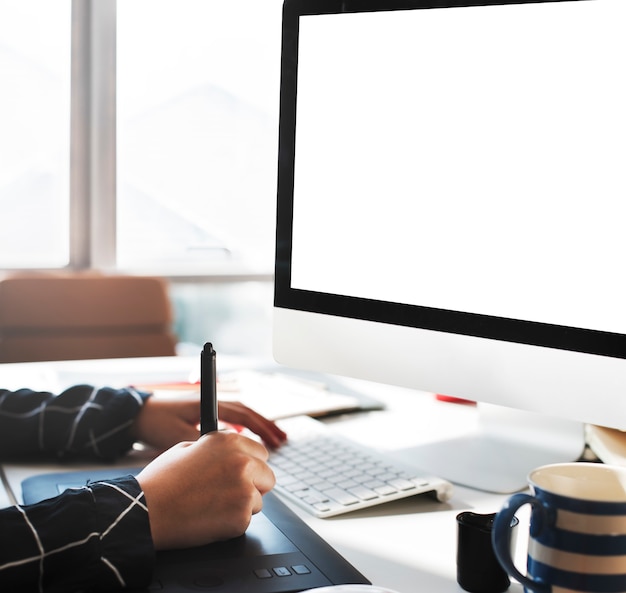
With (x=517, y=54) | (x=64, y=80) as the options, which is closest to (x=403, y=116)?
(x=517, y=54)

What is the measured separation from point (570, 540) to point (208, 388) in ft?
1.12

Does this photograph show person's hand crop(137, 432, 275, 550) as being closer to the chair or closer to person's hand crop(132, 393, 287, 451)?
person's hand crop(132, 393, 287, 451)

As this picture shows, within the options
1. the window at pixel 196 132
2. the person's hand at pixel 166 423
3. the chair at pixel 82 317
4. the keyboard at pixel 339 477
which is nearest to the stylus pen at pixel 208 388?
the keyboard at pixel 339 477

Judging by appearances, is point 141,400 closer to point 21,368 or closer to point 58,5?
point 21,368

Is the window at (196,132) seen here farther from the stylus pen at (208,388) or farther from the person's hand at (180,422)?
the stylus pen at (208,388)

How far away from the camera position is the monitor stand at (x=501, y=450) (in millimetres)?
873

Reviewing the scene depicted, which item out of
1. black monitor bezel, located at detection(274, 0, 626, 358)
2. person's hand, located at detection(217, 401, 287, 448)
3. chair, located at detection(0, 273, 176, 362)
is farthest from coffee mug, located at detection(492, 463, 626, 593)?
chair, located at detection(0, 273, 176, 362)

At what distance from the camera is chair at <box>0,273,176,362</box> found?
6.84 feet

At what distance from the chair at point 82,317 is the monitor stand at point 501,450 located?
1.33 metres

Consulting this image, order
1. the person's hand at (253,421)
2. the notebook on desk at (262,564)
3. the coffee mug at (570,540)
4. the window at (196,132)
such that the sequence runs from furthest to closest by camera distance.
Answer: the window at (196,132) < the person's hand at (253,421) < the notebook on desk at (262,564) < the coffee mug at (570,540)

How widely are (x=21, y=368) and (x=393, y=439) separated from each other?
72 cm

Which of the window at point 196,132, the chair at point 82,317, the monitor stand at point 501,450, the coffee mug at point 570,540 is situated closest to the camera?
the coffee mug at point 570,540

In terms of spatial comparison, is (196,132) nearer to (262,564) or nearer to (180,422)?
(180,422)

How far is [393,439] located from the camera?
1027 mm
